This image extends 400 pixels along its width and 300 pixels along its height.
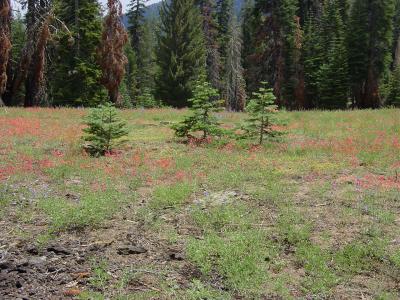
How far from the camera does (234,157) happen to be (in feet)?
45.4

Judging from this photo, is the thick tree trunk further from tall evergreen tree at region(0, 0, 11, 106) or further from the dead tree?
the dead tree

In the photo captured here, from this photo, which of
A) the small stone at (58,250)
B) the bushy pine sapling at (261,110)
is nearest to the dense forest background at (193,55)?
the bushy pine sapling at (261,110)

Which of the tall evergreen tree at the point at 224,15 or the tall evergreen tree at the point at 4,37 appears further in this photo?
the tall evergreen tree at the point at 224,15

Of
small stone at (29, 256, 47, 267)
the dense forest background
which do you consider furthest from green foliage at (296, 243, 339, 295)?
the dense forest background

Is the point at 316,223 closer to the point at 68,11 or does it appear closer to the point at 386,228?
the point at 386,228

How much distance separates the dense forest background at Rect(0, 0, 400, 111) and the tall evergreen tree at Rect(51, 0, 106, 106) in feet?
0.25

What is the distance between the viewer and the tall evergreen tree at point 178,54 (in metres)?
38.2

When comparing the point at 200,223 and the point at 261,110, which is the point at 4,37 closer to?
the point at 261,110

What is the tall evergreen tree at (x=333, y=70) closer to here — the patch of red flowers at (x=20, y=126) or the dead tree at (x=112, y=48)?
the dead tree at (x=112, y=48)

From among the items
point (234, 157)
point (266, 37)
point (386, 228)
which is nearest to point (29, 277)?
point (386, 228)

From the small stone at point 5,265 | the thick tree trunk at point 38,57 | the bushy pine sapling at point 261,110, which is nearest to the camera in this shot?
the small stone at point 5,265

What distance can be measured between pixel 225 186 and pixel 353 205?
3.05 metres

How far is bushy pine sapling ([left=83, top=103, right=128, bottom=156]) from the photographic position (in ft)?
45.6

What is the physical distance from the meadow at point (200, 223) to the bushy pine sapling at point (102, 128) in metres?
0.47
